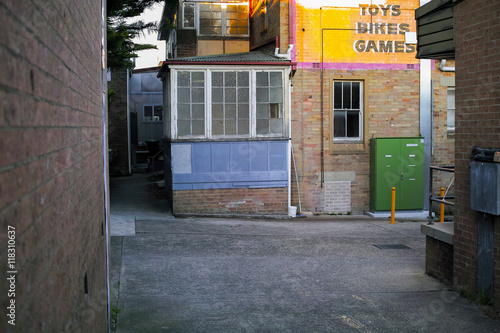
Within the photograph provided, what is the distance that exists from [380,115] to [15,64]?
15.7 meters

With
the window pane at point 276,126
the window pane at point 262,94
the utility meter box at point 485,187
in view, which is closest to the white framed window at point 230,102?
the window pane at point 262,94

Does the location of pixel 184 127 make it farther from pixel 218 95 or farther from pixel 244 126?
pixel 244 126

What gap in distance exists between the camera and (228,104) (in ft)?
49.3

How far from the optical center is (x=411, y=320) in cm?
641

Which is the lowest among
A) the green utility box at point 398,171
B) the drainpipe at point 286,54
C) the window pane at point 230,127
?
the green utility box at point 398,171

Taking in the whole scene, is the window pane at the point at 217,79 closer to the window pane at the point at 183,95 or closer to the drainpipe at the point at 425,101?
the window pane at the point at 183,95

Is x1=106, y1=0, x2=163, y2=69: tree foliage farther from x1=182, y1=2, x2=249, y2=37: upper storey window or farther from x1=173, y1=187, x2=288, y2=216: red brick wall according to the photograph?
x1=173, y1=187, x2=288, y2=216: red brick wall

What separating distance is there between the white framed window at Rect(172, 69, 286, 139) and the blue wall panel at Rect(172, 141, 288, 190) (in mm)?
316

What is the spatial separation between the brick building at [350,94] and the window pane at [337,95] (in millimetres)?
31

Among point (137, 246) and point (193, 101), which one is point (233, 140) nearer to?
point (193, 101)

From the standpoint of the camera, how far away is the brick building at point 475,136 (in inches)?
261

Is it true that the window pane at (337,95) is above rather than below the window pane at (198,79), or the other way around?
below

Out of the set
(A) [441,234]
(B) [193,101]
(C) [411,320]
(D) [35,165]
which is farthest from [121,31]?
(D) [35,165]

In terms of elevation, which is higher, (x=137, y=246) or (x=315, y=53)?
(x=315, y=53)
